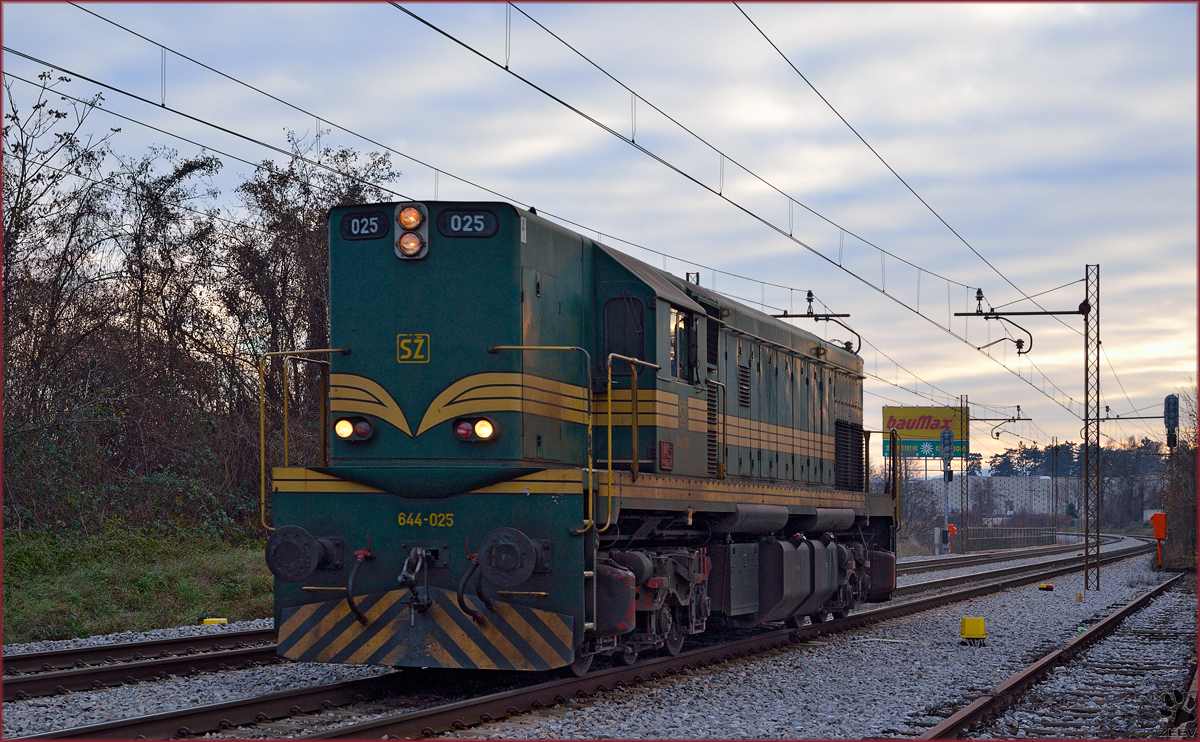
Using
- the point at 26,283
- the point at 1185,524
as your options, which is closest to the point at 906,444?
the point at 1185,524

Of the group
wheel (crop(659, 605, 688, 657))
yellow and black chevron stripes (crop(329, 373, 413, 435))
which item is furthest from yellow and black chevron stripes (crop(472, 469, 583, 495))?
wheel (crop(659, 605, 688, 657))

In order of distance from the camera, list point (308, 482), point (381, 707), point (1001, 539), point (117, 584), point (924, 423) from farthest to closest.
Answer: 1. point (924, 423)
2. point (1001, 539)
3. point (117, 584)
4. point (308, 482)
5. point (381, 707)

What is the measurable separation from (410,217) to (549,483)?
2517 mm

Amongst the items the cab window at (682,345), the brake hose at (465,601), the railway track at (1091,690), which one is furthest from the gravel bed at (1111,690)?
the cab window at (682,345)

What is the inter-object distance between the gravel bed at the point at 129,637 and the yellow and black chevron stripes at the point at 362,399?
4.29m

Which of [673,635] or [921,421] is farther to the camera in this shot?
[921,421]

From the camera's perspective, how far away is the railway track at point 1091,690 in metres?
8.50

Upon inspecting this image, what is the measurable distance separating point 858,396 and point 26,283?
1394 centimetres

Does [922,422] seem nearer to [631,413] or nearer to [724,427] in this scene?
[724,427]

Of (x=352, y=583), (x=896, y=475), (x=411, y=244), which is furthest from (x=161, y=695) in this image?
(x=896, y=475)

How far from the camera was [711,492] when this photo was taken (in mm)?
10992

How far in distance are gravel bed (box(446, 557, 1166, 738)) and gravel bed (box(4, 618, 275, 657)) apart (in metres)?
5.51

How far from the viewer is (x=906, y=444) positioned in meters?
64.2

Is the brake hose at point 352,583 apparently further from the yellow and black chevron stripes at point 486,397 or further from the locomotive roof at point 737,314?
the locomotive roof at point 737,314
